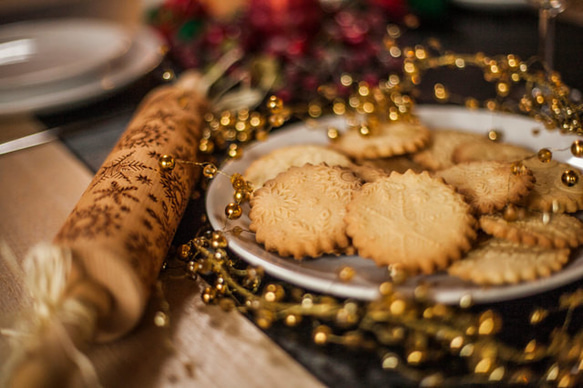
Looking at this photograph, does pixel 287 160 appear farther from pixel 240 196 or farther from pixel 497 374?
pixel 497 374

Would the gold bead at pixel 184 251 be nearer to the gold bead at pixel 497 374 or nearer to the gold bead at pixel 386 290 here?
the gold bead at pixel 386 290

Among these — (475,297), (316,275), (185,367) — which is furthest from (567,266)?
(185,367)

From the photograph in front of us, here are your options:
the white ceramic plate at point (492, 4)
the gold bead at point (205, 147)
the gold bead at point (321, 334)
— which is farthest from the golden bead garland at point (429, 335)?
the white ceramic plate at point (492, 4)

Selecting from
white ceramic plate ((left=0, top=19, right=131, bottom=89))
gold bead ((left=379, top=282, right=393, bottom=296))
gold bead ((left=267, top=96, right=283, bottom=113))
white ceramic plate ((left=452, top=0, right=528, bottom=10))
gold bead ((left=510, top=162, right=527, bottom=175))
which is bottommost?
white ceramic plate ((left=0, top=19, right=131, bottom=89))

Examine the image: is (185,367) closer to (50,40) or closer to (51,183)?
(51,183)

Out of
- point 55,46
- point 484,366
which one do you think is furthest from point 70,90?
point 484,366

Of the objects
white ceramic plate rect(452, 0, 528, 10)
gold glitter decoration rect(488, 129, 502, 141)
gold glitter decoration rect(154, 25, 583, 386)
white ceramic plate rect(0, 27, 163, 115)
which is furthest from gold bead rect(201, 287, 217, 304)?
white ceramic plate rect(452, 0, 528, 10)

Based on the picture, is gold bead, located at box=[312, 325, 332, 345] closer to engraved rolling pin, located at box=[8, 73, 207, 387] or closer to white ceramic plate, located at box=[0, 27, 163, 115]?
engraved rolling pin, located at box=[8, 73, 207, 387]
